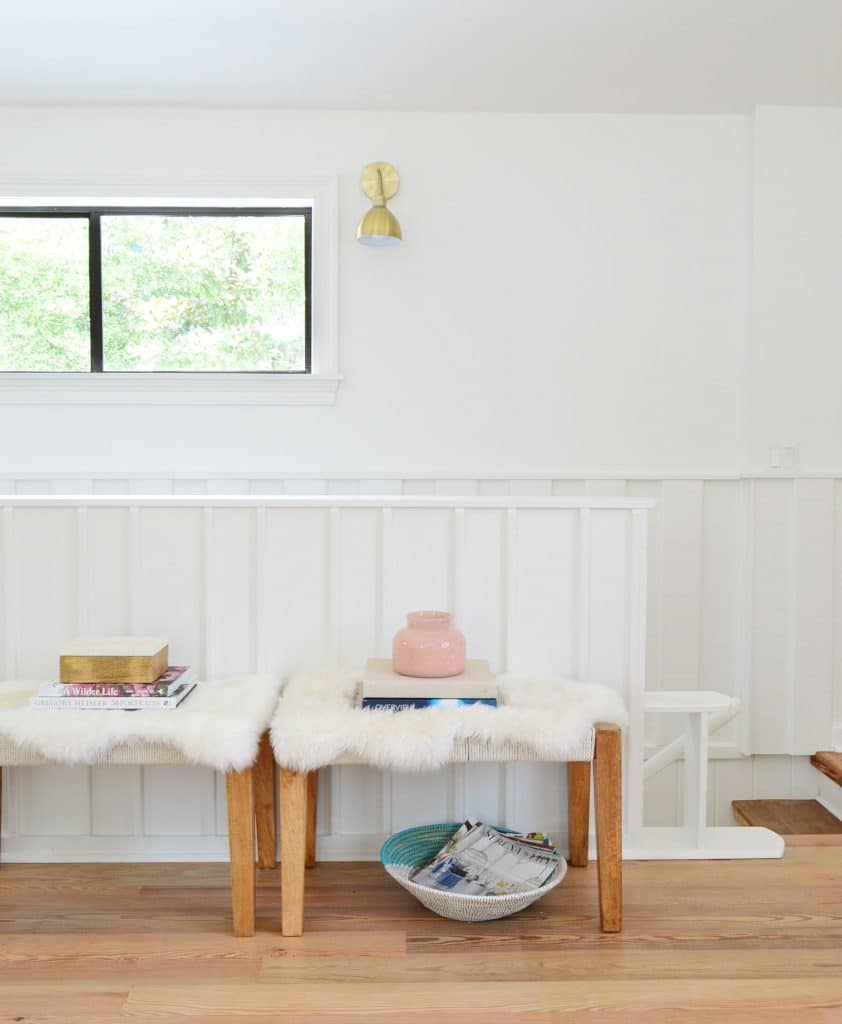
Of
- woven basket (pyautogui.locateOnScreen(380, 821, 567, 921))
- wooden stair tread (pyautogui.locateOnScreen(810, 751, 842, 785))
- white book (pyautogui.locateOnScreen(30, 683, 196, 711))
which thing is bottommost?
wooden stair tread (pyautogui.locateOnScreen(810, 751, 842, 785))

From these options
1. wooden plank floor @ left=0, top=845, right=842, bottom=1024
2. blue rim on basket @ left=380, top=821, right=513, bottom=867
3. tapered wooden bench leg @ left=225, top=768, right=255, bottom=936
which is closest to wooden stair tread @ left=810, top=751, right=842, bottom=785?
wooden plank floor @ left=0, top=845, right=842, bottom=1024

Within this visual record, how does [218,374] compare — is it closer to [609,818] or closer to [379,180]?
[379,180]

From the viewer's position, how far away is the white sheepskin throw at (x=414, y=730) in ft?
5.14

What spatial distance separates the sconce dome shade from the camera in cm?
276

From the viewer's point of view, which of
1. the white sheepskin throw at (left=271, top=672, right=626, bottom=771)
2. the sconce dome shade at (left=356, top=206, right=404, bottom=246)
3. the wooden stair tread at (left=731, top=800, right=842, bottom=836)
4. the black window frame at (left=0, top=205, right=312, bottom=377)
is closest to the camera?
the white sheepskin throw at (left=271, top=672, right=626, bottom=771)

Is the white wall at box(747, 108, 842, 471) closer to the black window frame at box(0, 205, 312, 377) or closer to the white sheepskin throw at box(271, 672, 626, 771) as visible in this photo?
the black window frame at box(0, 205, 312, 377)

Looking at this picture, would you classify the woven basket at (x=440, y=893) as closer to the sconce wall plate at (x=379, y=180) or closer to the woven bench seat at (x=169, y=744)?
the woven bench seat at (x=169, y=744)

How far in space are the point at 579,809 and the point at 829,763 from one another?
49.3 inches

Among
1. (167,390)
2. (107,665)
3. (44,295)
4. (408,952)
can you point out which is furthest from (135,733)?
(44,295)

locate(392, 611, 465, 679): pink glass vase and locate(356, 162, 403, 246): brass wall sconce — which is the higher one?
locate(356, 162, 403, 246): brass wall sconce

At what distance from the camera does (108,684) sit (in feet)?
5.57

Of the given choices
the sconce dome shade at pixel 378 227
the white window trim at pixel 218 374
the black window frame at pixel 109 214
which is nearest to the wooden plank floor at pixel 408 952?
the white window trim at pixel 218 374

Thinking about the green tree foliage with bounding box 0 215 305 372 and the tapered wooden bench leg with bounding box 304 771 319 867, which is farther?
the green tree foliage with bounding box 0 215 305 372

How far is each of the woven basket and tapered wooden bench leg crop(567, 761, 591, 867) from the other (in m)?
0.17
